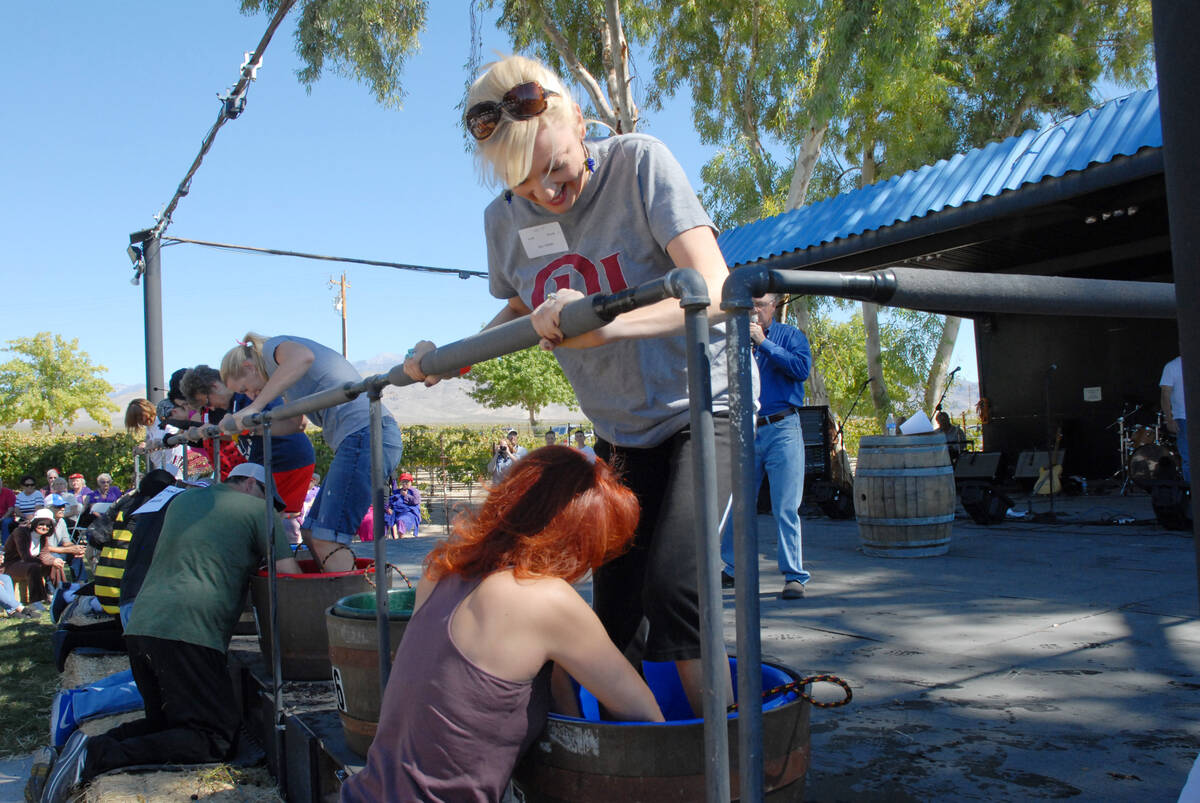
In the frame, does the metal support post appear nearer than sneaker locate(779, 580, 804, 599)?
Yes

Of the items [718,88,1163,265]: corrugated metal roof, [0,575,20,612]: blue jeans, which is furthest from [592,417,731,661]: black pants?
[0,575,20,612]: blue jeans

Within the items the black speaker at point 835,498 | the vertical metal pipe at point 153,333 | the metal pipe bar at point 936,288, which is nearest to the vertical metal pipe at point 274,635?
the metal pipe bar at point 936,288

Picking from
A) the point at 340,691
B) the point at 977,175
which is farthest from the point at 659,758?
the point at 977,175

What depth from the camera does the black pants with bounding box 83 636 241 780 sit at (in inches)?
111

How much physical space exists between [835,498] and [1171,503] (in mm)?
2988

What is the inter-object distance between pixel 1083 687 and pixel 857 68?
1605cm

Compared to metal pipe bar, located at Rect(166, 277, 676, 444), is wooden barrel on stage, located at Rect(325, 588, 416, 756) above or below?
below

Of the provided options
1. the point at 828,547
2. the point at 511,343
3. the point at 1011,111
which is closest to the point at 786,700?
the point at 511,343

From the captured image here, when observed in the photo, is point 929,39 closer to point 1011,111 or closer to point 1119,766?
point 1011,111

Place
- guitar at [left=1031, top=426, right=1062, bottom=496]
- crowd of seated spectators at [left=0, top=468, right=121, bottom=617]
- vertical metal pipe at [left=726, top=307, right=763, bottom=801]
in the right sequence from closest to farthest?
1. vertical metal pipe at [left=726, top=307, right=763, bottom=801]
2. crowd of seated spectators at [left=0, top=468, right=121, bottom=617]
3. guitar at [left=1031, top=426, right=1062, bottom=496]

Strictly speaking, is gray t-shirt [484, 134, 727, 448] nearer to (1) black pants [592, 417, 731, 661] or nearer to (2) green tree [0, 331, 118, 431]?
(1) black pants [592, 417, 731, 661]

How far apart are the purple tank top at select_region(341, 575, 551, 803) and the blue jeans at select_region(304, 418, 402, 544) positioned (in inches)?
72.9

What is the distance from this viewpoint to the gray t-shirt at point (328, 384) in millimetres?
3467

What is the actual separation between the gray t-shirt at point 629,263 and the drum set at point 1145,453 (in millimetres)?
6786
